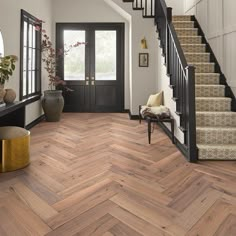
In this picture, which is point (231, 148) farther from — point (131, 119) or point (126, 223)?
point (131, 119)

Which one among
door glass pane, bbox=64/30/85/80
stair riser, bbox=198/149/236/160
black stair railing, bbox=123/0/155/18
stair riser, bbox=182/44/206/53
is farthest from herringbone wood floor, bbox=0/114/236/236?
door glass pane, bbox=64/30/85/80

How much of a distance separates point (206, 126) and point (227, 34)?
1722 mm

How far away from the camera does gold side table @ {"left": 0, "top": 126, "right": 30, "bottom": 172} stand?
126 inches

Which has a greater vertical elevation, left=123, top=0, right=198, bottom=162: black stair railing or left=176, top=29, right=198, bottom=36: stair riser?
left=176, top=29, right=198, bottom=36: stair riser

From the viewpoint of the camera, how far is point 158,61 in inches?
253

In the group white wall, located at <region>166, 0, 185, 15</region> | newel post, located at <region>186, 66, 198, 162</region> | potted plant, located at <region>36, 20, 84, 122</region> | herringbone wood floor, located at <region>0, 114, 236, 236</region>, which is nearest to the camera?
herringbone wood floor, located at <region>0, 114, 236, 236</region>

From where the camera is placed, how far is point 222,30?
4887mm

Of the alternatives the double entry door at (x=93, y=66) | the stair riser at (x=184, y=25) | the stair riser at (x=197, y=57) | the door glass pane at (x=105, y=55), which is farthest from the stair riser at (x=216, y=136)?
the door glass pane at (x=105, y=55)

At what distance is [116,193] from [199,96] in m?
2.75

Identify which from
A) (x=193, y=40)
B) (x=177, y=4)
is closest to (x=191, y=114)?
(x=193, y=40)

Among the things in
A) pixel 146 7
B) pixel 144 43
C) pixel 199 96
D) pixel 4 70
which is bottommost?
pixel 199 96

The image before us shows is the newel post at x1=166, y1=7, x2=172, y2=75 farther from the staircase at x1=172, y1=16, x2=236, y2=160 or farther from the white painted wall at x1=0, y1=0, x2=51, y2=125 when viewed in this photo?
the white painted wall at x1=0, y1=0, x2=51, y2=125

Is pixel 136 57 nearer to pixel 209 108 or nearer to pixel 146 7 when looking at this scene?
pixel 146 7

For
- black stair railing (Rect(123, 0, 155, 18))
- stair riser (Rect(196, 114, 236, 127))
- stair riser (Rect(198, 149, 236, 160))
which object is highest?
black stair railing (Rect(123, 0, 155, 18))
